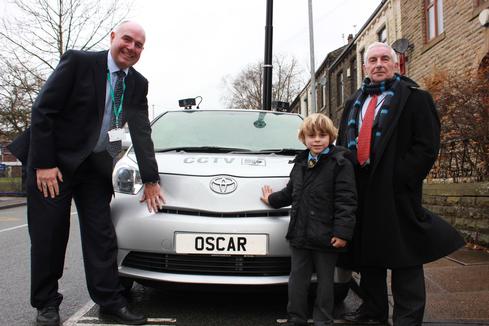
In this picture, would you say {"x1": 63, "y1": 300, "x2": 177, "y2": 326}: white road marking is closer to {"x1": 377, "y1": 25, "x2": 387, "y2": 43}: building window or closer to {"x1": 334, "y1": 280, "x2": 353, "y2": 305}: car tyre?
{"x1": 334, "y1": 280, "x2": 353, "y2": 305}: car tyre

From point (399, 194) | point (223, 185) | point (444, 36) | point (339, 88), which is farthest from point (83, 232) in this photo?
point (339, 88)

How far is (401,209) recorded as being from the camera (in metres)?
2.78

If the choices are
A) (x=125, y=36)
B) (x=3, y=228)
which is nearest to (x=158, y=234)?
(x=125, y=36)

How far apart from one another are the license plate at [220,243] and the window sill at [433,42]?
9949mm

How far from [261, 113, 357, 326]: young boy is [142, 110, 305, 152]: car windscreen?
0.88 meters

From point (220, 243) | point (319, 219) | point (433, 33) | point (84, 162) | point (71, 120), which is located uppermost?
point (433, 33)

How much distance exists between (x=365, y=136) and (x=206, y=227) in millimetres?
1079

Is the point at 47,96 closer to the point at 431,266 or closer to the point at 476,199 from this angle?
the point at 431,266

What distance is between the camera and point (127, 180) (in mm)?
3219

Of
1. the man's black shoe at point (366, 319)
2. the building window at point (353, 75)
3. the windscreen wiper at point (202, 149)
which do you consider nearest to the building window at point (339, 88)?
the building window at point (353, 75)

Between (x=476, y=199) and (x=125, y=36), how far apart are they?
4.37 m

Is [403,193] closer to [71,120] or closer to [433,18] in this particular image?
[71,120]

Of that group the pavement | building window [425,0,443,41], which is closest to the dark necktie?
the pavement

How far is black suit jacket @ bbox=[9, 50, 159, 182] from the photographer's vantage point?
2.84 meters
